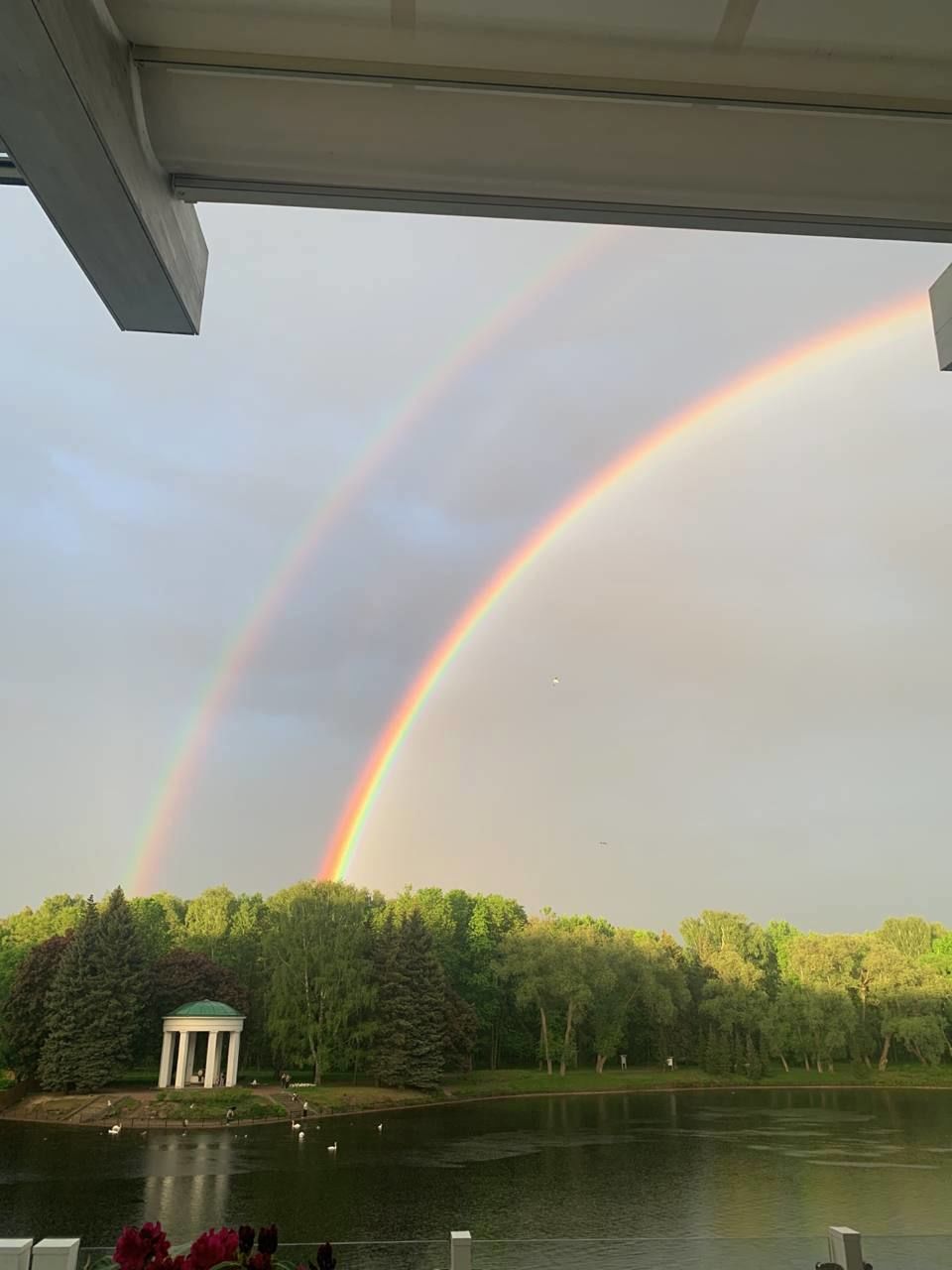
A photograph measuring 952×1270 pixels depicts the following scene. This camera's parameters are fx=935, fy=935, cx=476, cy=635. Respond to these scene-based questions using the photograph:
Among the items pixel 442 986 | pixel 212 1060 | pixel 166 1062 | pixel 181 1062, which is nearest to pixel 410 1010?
pixel 442 986

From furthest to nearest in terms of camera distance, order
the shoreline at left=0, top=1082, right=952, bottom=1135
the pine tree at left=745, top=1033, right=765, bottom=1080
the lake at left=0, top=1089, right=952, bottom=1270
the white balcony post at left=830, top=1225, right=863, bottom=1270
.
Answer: the pine tree at left=745, top=1033, right=765, bottom=1080
the shoreline at left=0, top=1082, right=952, bottom=1135
the lake at left=0, top=1089, right=952, bottom=1270
the white balcony post at left=830, top=1225, right=863, bottom=1270

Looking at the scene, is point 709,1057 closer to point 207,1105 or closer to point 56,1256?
point 207,1105

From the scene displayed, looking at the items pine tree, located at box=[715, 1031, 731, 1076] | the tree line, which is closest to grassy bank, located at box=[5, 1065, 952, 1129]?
pine tree, located at box=[715, 1031, 731, 1076]

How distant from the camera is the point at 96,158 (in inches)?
58.7

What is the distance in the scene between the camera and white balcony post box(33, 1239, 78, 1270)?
236 centimetres

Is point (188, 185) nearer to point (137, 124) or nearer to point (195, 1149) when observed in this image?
point (137, 124)

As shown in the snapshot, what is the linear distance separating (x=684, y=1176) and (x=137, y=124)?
57.8 feet

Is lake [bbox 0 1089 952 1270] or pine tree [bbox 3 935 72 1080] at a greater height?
pine tree [bbox 3 935 72 1080]

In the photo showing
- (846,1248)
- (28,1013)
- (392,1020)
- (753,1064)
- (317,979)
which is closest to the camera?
(846,1248)

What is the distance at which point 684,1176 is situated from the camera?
15.6 m

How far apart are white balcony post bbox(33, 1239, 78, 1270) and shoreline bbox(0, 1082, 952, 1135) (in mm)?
19306

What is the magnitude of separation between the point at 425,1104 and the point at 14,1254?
76.9 ft

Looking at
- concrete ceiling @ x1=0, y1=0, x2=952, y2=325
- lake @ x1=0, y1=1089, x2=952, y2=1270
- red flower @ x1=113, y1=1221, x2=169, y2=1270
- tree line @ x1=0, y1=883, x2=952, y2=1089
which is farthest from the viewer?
tree line @ x1=0, y1=883, x2=952, y2=1089

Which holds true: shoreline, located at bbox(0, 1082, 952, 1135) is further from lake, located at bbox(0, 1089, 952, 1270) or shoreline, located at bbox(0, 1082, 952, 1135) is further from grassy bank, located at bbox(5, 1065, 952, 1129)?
lake, located at bbox(0, 1089, 952, 1270)
